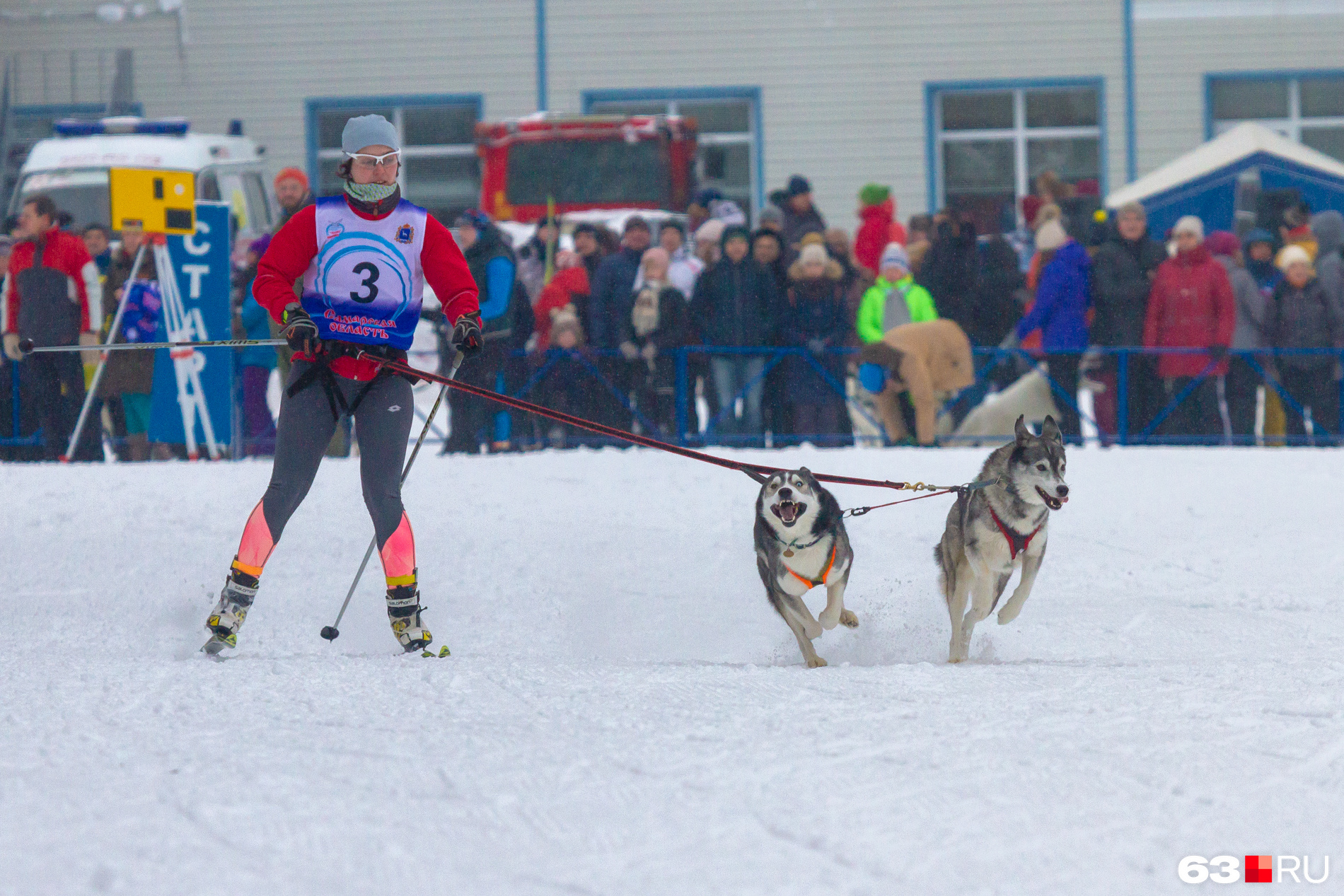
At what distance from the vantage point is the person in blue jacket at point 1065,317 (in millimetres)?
11125

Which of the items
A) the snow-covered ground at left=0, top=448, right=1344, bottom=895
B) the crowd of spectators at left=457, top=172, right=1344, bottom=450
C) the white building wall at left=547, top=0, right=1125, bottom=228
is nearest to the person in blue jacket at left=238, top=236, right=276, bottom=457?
the crowd of spectators at left=457, top=172, right=1344, bottom=450

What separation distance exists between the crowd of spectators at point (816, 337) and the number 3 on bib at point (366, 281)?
5467mm

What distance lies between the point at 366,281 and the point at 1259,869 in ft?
10.9

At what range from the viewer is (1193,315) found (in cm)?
1108

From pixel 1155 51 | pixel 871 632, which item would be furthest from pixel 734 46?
pixel 871 632

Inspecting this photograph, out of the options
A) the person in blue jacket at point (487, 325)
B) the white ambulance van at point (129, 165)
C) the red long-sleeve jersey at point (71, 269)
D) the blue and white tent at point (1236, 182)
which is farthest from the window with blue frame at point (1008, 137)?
the red long-sleeve jersey at point (71, 269)

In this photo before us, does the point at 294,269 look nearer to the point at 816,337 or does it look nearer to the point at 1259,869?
the point at 1259,869

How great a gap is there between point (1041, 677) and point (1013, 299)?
707cm

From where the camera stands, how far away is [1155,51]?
20.6 meters

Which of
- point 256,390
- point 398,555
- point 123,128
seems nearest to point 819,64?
point 123,128

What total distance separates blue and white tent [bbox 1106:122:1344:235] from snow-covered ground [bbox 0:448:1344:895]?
7.50 meters

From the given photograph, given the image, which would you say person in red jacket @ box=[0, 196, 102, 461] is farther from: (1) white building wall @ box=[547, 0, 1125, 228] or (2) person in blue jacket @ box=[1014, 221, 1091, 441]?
(1) white building wall @ box=[547, 0, 1125, 228]

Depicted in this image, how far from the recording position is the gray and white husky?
5691 mm

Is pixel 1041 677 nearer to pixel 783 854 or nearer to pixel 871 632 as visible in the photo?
A: pixel 871 632
